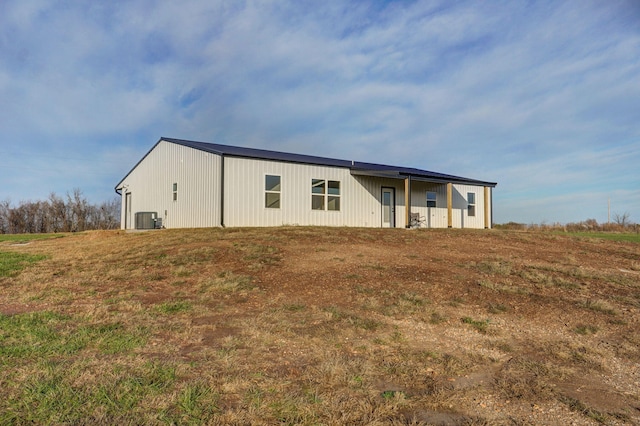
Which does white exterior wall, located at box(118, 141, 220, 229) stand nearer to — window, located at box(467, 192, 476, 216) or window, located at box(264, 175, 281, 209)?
window, located at box(264, 175, 281, 209)

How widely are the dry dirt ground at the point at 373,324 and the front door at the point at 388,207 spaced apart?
8.51m

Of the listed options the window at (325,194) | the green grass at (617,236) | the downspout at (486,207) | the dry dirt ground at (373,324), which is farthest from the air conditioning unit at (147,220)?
the green grass at (617,236)

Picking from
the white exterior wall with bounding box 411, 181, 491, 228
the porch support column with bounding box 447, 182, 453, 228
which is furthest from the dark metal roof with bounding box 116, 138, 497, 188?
the white exterior wall with bounding box 411, 181, 491, 228

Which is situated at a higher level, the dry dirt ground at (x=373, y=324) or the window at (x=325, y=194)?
the window at (x=325, y=194)

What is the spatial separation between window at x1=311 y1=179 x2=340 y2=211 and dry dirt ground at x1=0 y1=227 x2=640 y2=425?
20.8 ft

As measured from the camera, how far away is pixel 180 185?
17359mm

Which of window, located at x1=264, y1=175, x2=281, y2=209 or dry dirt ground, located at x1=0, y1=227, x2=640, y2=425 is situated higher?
window, located at x1=264, y1=175, x2=281, y2=209

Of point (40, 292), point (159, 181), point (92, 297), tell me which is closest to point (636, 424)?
point (92, 297)

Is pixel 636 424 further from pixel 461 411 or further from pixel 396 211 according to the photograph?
pixel 396 211

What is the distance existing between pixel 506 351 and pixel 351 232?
9.37m

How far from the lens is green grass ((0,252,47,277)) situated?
8.85m

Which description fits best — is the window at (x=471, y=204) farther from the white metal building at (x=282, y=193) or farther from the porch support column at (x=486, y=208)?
the porch support column at (x=486, y=208)

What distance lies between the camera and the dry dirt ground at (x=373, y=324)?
2977 millimetres

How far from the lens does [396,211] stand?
19.7 m
